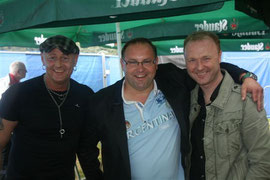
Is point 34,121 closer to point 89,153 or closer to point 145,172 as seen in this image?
point 89,153

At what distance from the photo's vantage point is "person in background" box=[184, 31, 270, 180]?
1.62 m

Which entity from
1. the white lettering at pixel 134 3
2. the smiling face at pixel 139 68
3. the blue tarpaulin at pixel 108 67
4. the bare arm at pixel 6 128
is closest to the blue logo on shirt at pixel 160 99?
the smiling face at pixel 139 68

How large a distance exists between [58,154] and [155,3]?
1473mm

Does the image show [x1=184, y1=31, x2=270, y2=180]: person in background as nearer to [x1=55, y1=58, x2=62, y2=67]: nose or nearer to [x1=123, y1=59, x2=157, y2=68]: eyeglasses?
[x1=123, y1=59, x2=157, y2=68]: eyeglasses

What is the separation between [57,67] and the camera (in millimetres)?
2100

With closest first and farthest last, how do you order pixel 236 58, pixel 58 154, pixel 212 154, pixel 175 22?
pixel 212 154 < pixel 58 154 < pixel 175 22 < pixel 236 58

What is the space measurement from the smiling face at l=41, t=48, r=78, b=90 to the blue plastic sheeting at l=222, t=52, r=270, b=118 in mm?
8636

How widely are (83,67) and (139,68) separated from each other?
7.07 metres

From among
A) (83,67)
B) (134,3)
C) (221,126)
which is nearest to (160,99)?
(221,126)

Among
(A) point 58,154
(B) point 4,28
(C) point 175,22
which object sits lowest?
(A) point 58,154

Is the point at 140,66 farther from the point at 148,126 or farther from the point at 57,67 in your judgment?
the point at 57,67

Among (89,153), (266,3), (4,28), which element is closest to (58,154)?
(89,153)

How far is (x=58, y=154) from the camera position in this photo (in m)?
2.09

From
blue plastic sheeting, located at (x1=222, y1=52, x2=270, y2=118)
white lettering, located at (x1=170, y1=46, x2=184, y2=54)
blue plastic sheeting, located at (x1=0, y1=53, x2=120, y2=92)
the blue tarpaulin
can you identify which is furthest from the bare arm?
blue plastic sheeting, located at (x1=222, y1=52, x2=270, y2=118)
